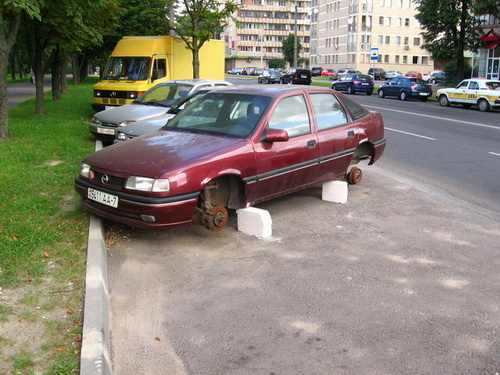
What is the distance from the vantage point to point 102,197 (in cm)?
573

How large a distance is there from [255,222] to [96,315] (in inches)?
102

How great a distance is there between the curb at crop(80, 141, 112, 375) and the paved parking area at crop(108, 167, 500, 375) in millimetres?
134

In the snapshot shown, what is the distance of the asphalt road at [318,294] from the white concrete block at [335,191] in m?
0.20

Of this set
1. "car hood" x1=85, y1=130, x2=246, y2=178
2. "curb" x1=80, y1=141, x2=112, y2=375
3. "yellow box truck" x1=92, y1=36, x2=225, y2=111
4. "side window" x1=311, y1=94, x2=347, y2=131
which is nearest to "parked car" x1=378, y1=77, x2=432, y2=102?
"yellow box truck" x1=92, y1=36, x2=225, y2=111

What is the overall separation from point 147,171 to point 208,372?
8.29ft

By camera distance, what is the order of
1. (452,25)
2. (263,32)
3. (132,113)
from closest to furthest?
(132,113) < (452,25) < (263,32)

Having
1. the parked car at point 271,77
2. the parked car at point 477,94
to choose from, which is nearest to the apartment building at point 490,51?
the parked car at point 477,94

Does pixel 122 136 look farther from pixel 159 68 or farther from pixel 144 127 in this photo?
pixel 159 68

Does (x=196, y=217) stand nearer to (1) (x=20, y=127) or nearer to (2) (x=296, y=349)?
(2) (x=296, y=349)

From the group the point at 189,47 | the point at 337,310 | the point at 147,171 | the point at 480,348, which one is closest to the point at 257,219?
the point at 147,171

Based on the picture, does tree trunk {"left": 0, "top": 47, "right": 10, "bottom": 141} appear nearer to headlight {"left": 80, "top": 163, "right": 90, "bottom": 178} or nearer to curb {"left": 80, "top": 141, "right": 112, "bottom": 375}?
headlight {"left": 80, "top": 163, "right": 90, "bottom": 178}

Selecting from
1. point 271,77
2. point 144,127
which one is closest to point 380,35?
point 271,77

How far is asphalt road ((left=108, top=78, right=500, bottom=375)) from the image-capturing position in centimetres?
364

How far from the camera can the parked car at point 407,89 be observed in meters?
33.9
